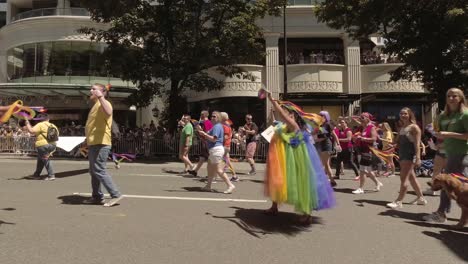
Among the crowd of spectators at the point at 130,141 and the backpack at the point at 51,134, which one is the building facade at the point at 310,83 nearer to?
the crowd of spectators at the point at 130,141

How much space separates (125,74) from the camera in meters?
18.9

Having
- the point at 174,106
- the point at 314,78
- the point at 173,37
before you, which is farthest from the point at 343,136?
the point at 314,78

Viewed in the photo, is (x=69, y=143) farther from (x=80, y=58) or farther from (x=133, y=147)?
(x=80, y=58)

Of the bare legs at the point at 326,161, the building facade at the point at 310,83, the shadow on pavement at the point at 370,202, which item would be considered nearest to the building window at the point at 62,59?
the building facade at the point at 310,83

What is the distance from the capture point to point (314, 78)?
85.7ft

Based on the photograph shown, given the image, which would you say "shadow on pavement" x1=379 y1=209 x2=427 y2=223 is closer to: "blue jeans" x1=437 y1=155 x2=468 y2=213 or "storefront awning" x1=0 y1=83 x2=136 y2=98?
"blue jeans" x1=437 y1=155 x2=468 y2=213

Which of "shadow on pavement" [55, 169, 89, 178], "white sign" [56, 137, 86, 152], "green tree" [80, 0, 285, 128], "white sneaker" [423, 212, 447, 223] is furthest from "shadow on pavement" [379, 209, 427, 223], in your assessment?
"green tree" [80, 0, 285, 128]

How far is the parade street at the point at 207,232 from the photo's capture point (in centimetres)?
496

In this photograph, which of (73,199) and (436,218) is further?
(73,199)

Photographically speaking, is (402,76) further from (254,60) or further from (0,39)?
(0,39)

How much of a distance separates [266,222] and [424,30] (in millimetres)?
13462

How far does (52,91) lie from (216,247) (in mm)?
25419

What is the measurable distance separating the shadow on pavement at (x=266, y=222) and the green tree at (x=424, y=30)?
11.7 metres

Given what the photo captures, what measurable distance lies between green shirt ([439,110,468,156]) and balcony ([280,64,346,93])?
64.9 feet
